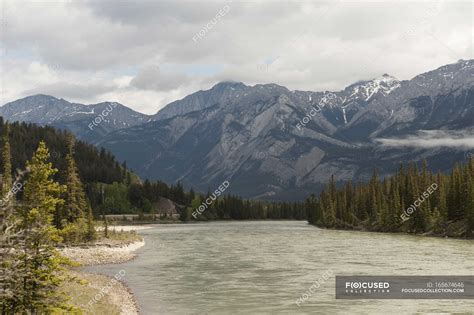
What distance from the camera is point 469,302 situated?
3931 centimetres

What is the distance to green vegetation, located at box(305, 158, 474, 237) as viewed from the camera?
399ft

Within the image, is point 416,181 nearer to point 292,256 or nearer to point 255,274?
point 292,256

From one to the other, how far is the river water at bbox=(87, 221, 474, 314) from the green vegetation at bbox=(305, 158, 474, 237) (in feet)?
140

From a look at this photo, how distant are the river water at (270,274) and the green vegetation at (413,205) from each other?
42573 millimetres

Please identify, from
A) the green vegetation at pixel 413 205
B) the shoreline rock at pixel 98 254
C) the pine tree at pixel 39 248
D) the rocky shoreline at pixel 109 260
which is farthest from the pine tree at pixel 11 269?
the green vegetation at pixel 413 205

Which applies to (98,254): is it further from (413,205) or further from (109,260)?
(413,205)

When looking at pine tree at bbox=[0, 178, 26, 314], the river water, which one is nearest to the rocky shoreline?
the river water

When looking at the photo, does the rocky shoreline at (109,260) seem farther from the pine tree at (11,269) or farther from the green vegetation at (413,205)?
the green vegetation at (413,205)

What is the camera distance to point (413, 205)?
13475cm

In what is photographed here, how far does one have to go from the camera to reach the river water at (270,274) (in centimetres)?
3816

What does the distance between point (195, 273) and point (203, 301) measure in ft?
55.8

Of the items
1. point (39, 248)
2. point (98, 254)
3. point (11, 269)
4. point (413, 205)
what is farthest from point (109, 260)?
point (413, 205)

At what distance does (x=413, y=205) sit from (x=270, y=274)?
9020 cm

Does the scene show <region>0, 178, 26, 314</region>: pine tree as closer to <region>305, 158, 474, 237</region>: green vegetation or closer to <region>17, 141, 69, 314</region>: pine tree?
<region>17, 141, 69, 314</region>: pine tree
